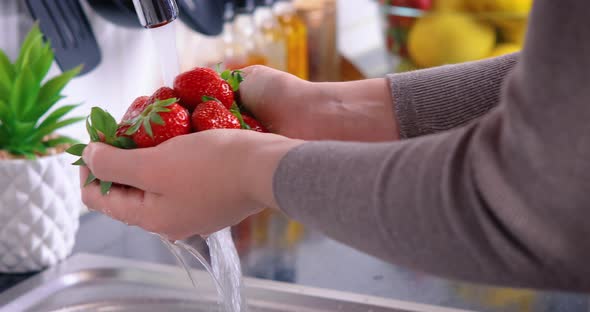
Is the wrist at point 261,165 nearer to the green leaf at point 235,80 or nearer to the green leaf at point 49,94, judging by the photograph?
the green leaf at point 235,80

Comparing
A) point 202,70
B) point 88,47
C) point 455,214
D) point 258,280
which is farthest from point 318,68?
point 455,214

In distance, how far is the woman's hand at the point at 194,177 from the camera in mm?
573

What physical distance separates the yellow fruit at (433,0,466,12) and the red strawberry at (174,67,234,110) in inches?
36.3

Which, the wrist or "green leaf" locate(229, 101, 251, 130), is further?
"green leaf" locate(229, 101, 251, 130)

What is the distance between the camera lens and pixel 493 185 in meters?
0.45

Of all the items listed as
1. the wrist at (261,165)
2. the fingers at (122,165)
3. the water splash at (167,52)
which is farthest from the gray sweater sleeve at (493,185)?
the water splash at (167,52)

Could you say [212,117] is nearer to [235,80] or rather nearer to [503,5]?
[235,80]

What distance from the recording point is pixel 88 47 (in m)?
1.13

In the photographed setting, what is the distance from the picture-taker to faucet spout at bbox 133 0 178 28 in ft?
2.16

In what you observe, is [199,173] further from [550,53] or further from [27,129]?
[27,129]

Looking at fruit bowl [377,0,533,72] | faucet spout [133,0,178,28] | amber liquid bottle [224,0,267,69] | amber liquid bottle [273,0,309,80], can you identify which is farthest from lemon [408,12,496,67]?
faucet spout [133,0,178,28]

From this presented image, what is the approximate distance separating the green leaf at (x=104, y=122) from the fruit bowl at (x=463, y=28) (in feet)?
3.30

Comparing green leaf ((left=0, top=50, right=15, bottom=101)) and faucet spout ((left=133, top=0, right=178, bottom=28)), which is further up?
faucet spout ((left=133, top=0, right=178, bottom=28))

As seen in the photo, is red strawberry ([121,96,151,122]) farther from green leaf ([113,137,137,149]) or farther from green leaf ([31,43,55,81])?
green leaf ([31,43,55,81])
